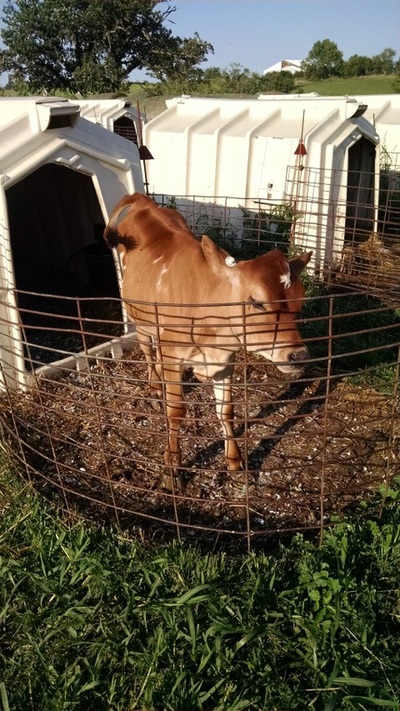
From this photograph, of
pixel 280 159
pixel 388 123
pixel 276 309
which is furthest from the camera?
pixel 388 123

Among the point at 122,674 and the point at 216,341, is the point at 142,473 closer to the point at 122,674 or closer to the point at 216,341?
the point at 216,341

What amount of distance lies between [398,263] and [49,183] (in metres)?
4.81

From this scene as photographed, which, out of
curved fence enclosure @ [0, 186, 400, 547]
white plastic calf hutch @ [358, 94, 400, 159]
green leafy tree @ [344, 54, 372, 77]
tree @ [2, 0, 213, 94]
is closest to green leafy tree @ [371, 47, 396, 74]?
green leafy tree @ [344, 54, 372, 77]

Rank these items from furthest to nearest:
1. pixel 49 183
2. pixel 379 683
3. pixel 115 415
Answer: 1. pixel 49 183
2. pixel 115 415
3. pixel 379 683

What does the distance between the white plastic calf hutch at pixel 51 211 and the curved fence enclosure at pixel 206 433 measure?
13cm

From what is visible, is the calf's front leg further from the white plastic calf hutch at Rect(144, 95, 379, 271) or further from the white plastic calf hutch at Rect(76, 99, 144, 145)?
the white plastic calf hutch at Rect(76, 99, 144, 145)

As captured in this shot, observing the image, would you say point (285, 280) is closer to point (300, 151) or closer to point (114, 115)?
point (300, 151)

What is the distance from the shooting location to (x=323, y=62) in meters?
58.4

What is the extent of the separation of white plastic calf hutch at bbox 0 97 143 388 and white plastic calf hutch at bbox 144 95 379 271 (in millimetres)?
1927

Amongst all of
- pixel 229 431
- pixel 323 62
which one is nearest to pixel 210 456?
pixel 229 431

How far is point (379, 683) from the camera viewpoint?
2959 millimetres

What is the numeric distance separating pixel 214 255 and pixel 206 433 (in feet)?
5.65

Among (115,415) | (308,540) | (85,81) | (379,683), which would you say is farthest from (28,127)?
(85,81)

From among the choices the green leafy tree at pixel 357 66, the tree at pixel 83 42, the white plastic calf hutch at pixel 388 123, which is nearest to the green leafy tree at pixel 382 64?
the green leafy tree at pixel 357 66
